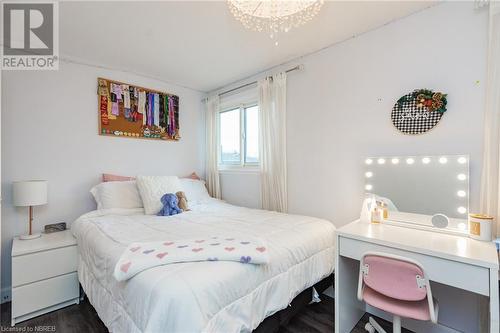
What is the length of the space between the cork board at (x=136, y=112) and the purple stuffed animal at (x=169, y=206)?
1072 mm

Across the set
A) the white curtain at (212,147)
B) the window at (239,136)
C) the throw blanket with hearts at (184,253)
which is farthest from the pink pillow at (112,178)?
the throw blanket with hearts at (184,253)

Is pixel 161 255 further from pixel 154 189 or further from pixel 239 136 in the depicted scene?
pixel 239 136

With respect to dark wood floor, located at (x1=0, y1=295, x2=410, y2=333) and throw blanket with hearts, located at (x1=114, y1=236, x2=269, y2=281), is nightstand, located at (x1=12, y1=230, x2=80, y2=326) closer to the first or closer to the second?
dark wood floor, located at (x1=0, y1=295, x2=410, y2=333)

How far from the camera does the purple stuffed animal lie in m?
2.36

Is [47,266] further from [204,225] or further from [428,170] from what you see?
[428,170]

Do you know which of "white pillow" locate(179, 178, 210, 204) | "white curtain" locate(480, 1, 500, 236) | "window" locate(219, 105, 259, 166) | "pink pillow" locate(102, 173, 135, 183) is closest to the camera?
"white curtain" locate(480, 1, 500, 236)

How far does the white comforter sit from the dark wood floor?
31cm

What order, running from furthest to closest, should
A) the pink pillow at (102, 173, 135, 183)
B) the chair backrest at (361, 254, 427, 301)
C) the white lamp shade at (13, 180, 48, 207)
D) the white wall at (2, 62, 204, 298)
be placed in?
the pink pillow at (102, 173, 135, 183), the white wall at (2, 62, 204, 298), the white lamp shade at (13, 180, 48, 207), the chair backrest at (361, 254, 427, 301)

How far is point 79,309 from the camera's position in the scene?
1992mm

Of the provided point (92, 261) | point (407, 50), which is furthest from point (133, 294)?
point (407, 50)

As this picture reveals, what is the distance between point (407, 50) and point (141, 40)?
2.32 metres

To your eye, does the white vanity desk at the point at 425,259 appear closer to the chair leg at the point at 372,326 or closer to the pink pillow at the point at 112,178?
the chair leg at the point at 372,326

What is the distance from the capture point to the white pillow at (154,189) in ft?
7.92

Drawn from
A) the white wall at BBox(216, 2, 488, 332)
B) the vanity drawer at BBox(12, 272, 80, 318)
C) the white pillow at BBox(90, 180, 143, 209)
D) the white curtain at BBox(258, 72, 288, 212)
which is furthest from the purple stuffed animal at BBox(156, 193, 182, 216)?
the white wall at BBox(216, 2, 488, 332)
